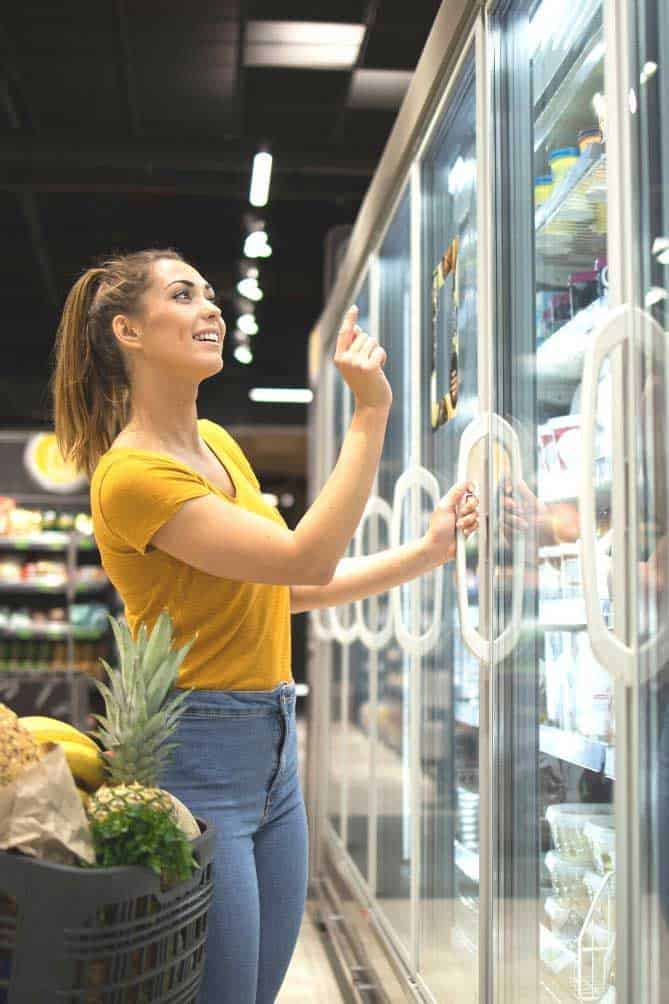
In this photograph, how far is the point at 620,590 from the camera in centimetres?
135

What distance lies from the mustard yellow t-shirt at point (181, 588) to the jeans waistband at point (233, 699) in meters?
0.01

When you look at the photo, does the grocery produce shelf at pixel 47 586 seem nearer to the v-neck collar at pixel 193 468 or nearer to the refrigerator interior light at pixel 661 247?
the v-neck collar at pixel 193 468

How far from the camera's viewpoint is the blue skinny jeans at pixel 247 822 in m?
1.58

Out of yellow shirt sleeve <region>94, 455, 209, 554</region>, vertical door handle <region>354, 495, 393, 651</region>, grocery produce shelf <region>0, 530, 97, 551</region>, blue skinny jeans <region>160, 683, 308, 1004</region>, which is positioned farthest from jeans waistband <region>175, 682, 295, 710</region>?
grocery produce shelf <region>0, 530, 97, 551</region>

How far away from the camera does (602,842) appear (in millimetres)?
1871

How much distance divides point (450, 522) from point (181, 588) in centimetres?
59

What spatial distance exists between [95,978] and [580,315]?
131 centimetres

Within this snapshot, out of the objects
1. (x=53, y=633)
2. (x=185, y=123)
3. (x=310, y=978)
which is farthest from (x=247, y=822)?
(x=53, y=633)

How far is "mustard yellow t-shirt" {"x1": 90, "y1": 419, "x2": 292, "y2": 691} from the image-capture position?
1637mm

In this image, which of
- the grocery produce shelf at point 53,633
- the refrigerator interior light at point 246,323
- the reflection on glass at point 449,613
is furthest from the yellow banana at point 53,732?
the refrigerator interior light at point 246,323

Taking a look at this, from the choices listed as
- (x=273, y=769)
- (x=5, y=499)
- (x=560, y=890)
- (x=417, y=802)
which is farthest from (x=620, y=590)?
(x=5, y=499)

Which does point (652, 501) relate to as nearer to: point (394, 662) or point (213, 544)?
point (213, 544)

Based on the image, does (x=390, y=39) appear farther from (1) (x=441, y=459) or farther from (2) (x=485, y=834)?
(2) (x=485, y=834)

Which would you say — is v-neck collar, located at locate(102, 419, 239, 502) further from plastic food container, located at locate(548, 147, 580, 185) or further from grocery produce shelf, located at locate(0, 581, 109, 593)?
grocery produce shelf, located at locate(0, 581, 109, 593)
